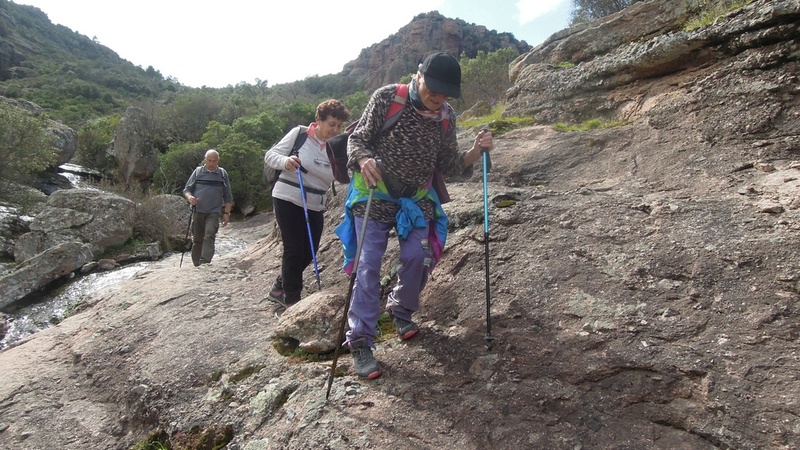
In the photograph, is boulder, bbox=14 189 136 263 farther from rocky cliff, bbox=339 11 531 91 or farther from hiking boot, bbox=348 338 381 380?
rocky cliff, bbox=339 11 531 91

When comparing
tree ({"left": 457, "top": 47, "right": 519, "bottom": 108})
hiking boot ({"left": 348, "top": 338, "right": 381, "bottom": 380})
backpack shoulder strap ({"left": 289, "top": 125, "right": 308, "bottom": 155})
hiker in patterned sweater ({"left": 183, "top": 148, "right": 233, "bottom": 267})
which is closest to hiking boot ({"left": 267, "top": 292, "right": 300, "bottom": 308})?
backpack shoulder strap ({"left": 289, "top": 125, "right": 308, "bottom": 155})

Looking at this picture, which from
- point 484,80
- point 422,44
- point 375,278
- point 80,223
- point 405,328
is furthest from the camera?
point 422,44

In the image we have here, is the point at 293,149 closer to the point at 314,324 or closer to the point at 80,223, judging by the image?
the point at 314,324

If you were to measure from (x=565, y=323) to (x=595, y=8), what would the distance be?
84.6ft

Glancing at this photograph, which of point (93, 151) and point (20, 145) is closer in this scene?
point (20, 145)

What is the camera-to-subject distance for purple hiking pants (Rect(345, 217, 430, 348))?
330 cm

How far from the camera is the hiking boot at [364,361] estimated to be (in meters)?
3.22

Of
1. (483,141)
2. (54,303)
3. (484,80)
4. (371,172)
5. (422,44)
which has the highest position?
(422,44)

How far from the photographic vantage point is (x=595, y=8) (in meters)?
24.1

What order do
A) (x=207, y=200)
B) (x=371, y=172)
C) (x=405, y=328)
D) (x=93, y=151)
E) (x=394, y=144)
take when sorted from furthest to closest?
(x=93, y=151)
(x=207, y=200)
(x=405, y=328)
(x=394, y=144)
(x=371, y=172)

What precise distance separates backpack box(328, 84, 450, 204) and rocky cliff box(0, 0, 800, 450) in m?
0.98

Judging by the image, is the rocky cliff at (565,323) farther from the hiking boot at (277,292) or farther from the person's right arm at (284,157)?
the person's right arm at (284,157)

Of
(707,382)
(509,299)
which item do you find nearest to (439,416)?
(509,299)

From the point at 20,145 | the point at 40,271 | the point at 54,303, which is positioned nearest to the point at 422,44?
the point at 20,145
